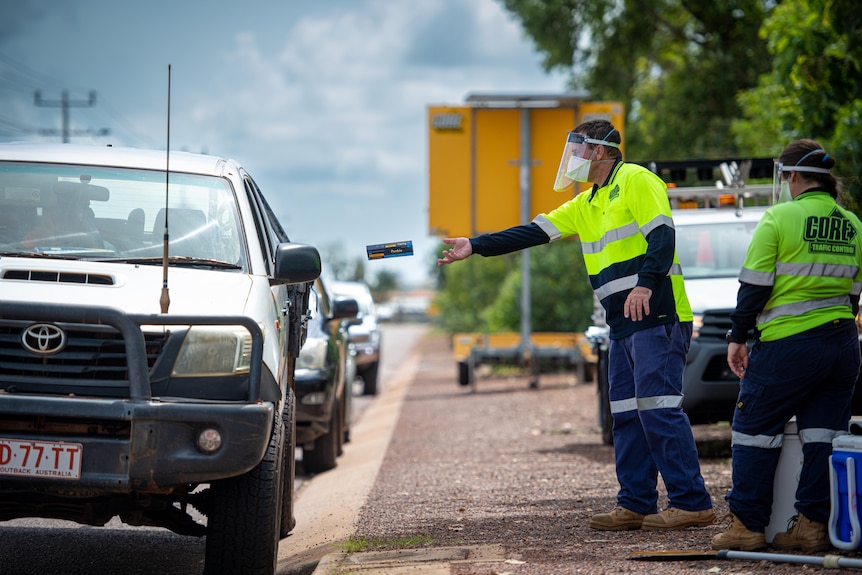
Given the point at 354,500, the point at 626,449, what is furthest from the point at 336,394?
the point at 626,449

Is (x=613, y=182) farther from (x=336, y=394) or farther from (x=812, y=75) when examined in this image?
(x=812, y=75)

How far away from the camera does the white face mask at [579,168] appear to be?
6.56 meters

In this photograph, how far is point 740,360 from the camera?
5551mm

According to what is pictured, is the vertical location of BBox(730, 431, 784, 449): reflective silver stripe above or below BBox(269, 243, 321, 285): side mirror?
below

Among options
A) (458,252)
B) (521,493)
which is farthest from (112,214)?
(521,493)

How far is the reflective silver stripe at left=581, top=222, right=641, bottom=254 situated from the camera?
6.34 m

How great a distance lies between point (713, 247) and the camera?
1012 cm

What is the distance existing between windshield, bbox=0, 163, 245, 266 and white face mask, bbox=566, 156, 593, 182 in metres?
1.86

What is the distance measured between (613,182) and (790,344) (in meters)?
1.47

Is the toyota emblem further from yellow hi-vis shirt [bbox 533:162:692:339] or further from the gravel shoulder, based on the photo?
yellow hi-vis shirt [bbox 533:162:692:339]

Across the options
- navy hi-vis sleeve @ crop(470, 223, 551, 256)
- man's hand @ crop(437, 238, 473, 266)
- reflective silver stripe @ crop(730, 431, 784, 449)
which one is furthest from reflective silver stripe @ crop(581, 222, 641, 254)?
reflective silver stripe @ crop(730, 431, 784, 449)

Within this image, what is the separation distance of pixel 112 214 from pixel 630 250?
2667 mm

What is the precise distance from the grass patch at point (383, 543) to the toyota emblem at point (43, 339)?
2.05 metres

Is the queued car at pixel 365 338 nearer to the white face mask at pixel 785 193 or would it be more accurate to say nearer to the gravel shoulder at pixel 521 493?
the gravel shoulder at pixel 521 493
